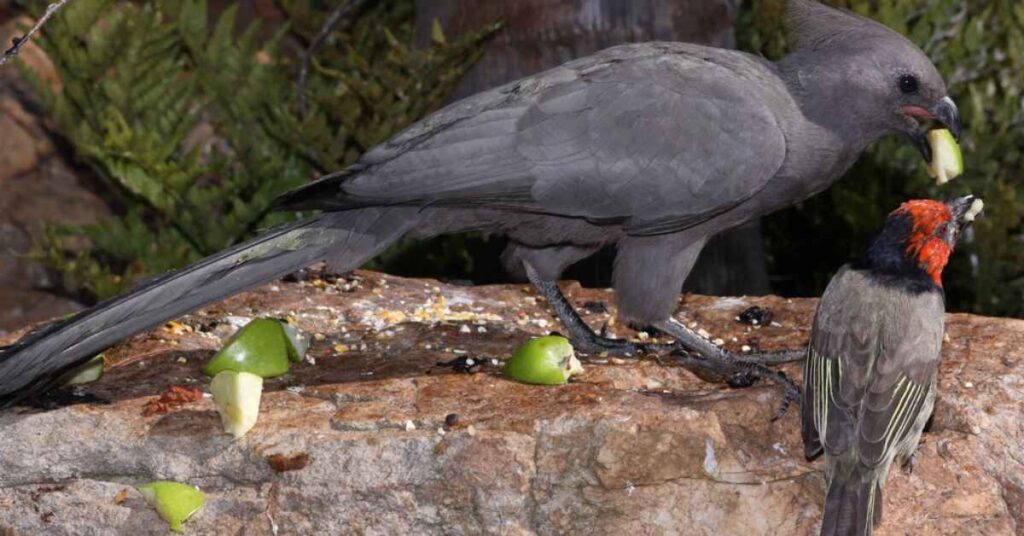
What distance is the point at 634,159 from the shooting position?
4867mm

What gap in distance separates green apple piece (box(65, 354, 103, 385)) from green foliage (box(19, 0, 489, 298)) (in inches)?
84.1

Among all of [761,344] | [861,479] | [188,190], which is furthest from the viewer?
[188,190]

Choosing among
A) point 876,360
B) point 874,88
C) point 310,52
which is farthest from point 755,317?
point 310,52

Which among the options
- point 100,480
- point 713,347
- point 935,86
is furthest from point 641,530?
point 935,86

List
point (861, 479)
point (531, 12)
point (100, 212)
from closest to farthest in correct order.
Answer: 1. point (861, 479)
2. point (531, 12)
3. point (100, 212)

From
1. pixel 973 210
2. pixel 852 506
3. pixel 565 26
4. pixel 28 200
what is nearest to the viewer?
pixel 852 506

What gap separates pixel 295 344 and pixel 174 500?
965mm

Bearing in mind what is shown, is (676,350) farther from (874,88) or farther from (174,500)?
(174,500)

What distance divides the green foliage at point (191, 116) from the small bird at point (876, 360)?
2741mm

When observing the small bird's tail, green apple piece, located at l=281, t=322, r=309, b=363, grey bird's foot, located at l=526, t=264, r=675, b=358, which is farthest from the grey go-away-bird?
the small bird's tail

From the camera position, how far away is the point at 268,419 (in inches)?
171

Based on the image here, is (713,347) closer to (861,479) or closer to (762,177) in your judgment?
(762,177)

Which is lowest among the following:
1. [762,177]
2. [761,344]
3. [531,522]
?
[761,344]

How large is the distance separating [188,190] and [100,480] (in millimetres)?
3045
